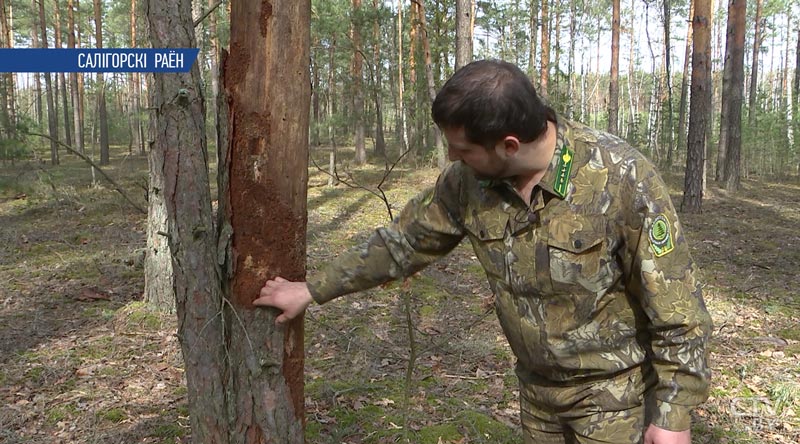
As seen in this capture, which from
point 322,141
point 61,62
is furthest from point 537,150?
point 322,141

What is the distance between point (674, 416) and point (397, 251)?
1016 mm

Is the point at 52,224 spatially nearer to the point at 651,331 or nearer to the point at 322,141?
the point at 651,331

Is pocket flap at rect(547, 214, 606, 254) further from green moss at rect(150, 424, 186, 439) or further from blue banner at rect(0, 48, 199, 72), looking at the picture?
green moss at rect(150, 424, 186, 439)

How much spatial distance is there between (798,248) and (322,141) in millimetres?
27882

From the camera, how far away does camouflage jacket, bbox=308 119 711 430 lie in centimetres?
155

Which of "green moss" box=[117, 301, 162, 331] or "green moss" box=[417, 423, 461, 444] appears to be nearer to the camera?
"green moss" box=[417, 423, 461, 444]

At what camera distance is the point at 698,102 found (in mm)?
10539

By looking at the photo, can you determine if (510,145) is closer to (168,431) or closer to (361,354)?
(168,431)

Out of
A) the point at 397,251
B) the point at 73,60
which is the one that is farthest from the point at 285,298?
the point at 73,60

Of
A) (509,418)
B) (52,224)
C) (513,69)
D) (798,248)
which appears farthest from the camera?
(52,224)

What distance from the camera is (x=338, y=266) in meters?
2.03

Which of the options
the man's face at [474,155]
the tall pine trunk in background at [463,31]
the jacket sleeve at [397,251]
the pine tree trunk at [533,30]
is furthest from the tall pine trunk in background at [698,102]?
the pine tree trunk at [533,30]

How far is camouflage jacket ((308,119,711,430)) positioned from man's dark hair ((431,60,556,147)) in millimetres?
206

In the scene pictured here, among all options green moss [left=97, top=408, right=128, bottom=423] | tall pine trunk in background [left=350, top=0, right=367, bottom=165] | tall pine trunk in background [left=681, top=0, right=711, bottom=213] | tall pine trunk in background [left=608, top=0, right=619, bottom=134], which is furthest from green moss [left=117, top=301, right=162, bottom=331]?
tall pine trunk in background [left=608, top=0, right=619, bottom=134]
